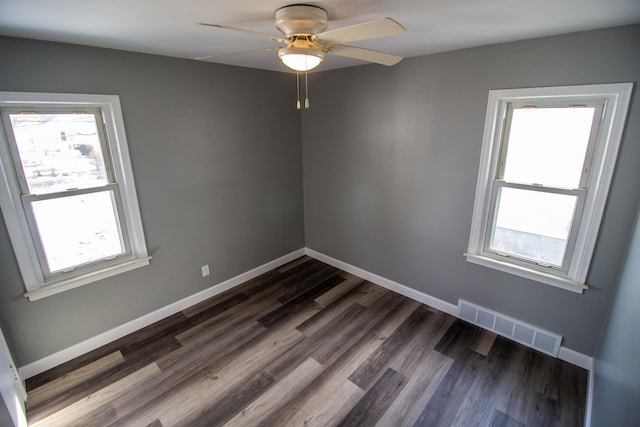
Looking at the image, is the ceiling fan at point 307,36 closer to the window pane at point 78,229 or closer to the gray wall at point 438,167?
the gray wall at point 438,167

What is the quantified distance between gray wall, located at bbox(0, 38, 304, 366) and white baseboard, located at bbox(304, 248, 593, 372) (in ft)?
2.36

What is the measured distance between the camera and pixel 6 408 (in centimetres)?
160

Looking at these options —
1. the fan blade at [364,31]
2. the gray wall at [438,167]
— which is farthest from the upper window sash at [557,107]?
the fan blade at [364,31]

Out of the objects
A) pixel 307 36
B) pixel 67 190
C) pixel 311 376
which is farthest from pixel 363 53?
pixel 67 190

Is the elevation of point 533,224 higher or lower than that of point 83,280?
higher

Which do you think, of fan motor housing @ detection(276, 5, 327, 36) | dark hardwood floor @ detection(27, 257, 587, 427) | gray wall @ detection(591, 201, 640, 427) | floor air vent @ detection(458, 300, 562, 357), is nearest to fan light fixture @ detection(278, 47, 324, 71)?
fan motor housing @ detection(276, 5, 327, 36)

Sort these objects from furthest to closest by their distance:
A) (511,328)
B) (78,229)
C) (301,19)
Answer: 1. (511,328)
2. (78,229)
3. (301,19)

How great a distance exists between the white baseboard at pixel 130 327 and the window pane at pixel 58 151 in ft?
4.34

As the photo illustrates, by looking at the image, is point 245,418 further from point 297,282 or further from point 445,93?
point 445,93

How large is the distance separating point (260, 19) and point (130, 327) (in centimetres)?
284

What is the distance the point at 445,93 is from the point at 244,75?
6.72 feet

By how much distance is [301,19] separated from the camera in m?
1.43

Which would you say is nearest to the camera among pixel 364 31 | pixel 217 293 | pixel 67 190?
pixel 364 31

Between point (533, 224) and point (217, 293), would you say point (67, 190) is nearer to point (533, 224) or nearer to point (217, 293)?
point (217, 293)
